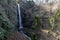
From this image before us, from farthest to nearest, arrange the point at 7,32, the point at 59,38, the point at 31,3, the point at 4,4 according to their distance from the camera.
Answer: the point at 31,3, the point at 59,38, the point at 4,4, the point at 7,32

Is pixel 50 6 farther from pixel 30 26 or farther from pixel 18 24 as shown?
pixel 18 24

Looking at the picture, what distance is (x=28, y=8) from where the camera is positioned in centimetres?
1842

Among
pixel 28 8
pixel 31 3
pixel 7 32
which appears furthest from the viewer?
pixel 31 3

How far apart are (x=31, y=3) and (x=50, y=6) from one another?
2943 millimetres

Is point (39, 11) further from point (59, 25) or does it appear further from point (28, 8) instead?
point (59, 25)

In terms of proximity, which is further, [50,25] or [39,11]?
[39,11]

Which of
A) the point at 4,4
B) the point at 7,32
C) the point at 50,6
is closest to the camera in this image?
the point at 7,32

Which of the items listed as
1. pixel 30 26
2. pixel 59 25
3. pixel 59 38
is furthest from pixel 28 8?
pixel 59 38

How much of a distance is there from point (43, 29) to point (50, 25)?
2.90ft

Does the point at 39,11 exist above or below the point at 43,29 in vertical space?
above

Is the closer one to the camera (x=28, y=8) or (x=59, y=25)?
(x=59, y=25)

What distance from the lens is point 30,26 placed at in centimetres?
1631

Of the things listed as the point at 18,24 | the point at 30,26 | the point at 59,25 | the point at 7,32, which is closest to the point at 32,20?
the point at 30,26

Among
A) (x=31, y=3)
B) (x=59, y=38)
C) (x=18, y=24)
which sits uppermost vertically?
(x=31, y=3)
